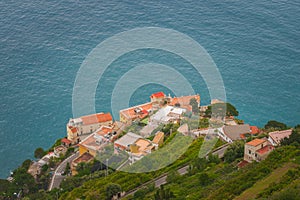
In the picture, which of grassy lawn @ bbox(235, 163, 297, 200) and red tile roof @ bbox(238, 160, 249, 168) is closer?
grassy lawn @ bbox(235, 163, 297, 200)

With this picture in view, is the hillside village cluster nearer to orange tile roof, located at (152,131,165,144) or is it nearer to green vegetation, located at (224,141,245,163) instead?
orange tile roof, located at (152,131,165,144)

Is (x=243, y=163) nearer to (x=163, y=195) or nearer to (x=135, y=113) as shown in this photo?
(x=163, y=195)

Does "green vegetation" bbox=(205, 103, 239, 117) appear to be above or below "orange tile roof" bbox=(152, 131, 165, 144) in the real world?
above

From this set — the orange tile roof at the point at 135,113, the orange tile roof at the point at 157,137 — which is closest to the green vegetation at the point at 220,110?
the orange tile roof at the point at 135,113

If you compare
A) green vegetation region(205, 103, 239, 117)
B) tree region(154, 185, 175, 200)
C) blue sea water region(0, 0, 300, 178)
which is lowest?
tree region(154, 185, 175, 200)

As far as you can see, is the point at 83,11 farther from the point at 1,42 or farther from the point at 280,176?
the point at 280,176

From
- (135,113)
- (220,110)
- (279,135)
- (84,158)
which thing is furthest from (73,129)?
(279,135)

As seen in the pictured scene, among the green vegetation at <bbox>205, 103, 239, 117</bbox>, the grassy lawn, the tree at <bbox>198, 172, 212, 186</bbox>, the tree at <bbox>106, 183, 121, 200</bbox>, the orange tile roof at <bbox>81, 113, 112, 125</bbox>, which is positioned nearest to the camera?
the grassy lawn

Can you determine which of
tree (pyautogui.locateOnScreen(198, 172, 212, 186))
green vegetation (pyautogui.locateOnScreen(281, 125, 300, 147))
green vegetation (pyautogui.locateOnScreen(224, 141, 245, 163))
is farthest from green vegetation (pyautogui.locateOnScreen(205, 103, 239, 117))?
tree (pyautogui.locateOnScreen(198, 172, 212, 186))
